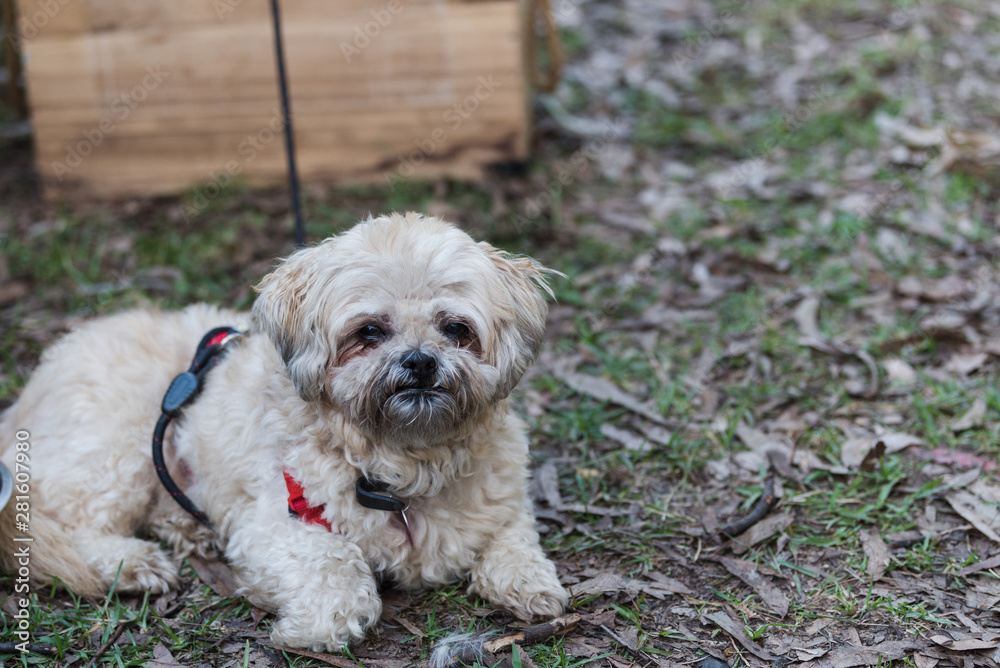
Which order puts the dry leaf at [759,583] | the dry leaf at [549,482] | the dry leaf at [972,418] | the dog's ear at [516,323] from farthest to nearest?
the dry leaf at [972,418] < the dry leaf at [549,482] < the dry leaf at [759,583] < the dog's ear at [516,323]

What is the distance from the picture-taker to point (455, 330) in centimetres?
296

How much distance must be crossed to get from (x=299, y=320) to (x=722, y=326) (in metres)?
2.68

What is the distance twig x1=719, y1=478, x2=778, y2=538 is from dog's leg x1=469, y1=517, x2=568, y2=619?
762mm

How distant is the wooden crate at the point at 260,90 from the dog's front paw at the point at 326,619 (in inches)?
145

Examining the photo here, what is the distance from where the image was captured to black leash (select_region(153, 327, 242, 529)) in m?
3.39

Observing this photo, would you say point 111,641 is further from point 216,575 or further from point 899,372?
point 899,372

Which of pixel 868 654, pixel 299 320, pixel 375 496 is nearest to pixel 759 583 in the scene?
pixel 868 654

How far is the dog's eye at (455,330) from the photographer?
9.64 ft

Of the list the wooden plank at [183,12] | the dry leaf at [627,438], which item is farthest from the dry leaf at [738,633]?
the wooden plank at [183,12]

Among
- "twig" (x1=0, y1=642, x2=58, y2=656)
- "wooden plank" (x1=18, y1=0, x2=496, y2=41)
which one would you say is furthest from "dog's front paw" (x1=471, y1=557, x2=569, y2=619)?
"wooden plank" (x1=18, y1=0, x2=496, y2=41)

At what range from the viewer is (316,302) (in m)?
2.90

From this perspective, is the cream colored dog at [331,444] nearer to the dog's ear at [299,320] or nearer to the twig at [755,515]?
the dog's ear at [299,320]

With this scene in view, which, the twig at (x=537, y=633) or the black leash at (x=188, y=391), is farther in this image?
the black leash at (x=188, y=391)

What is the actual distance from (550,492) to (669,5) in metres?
6.85
